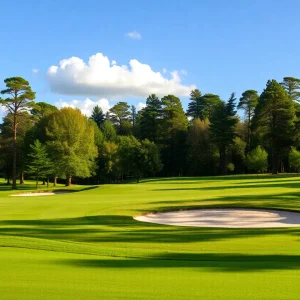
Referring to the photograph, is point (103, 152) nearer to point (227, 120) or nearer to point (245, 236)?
point (227, 120)

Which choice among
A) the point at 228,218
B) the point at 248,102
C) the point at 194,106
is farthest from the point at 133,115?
the point at 228,218

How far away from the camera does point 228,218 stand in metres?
22.3

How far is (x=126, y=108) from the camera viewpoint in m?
117

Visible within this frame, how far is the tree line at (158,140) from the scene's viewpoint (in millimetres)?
60281

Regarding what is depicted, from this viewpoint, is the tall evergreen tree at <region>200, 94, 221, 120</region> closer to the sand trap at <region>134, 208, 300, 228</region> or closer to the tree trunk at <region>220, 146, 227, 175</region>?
the tree trunk at <region>220, 146, 227, 175</region>

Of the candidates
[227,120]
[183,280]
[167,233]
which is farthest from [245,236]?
[227,120]

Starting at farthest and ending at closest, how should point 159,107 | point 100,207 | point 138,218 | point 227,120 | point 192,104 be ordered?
point 192,104 → point 159,107 → point 227,120 → point 100,207 → point 138,218

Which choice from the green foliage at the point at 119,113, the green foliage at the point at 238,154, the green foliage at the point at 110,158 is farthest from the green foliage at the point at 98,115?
the green foliage at the point at 238,154

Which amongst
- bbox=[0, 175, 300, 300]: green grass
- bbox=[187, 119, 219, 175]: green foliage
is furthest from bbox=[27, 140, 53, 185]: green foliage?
bbox=[0, 175, 300, 300]: green grass

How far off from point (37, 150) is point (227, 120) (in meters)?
33.5

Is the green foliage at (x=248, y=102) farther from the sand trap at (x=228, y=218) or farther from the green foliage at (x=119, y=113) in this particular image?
the sand trap at (x=228, y=218)

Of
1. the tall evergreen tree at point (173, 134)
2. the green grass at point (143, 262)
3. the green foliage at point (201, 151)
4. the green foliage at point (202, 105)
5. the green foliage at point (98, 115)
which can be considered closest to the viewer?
the green grass at point (143, 262)

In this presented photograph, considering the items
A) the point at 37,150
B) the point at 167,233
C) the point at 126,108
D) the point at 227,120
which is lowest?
the point at 167,233

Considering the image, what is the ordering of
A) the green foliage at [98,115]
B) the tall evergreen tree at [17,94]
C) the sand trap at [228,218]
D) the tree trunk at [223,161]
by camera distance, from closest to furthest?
the sand trap at [228,218], the tall evergreen tree at [17,94], the tree trunk at [223,161], the green foliage at [98,115]
